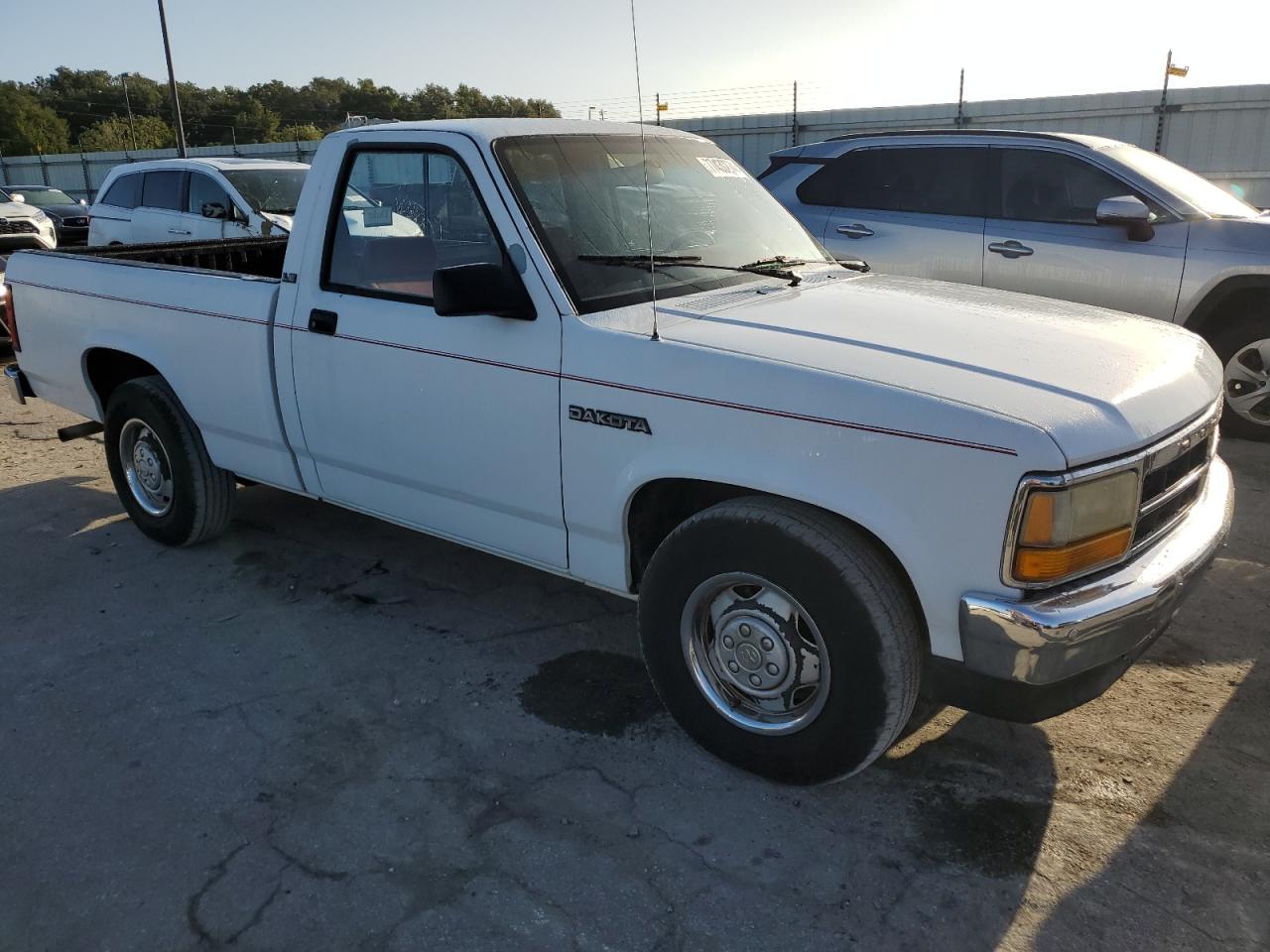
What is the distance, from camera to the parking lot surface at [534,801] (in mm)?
2467

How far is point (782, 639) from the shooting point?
280 cm

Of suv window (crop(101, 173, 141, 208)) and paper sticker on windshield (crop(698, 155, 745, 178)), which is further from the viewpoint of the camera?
suv window (crop(101, 173, 141, 208))

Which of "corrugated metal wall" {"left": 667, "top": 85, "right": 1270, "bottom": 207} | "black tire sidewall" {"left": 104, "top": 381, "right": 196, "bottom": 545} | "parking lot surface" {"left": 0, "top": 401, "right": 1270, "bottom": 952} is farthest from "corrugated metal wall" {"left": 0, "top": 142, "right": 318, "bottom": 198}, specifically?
"parking lot surface" {"left": 0, "top": 401, "right": 1270, "bottom": 952}

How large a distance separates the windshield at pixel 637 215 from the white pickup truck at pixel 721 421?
1 cm

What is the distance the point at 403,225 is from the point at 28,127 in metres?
64.4

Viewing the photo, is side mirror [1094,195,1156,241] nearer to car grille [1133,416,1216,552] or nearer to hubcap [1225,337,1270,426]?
hubcap [1225,337,1270,426]

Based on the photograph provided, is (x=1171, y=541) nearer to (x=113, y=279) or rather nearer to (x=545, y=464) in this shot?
(x=545, y=464)

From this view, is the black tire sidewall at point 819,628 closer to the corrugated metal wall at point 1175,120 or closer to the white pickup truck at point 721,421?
the white pickup truck at point 721,421

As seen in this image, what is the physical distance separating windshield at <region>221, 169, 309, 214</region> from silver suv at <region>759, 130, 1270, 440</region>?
600 centimetres

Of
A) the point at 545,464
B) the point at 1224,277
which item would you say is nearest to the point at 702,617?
the point at 545,464

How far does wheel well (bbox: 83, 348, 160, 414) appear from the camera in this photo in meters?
4.95

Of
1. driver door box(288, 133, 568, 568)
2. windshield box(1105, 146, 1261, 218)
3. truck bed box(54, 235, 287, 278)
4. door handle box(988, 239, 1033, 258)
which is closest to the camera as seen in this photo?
driver door box(288, 133, 568, 568)

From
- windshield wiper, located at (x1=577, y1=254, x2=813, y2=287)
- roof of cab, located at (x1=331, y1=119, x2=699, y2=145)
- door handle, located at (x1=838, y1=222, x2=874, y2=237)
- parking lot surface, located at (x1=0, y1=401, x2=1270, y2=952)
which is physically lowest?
parking lot surface, located at (x1=0, y1=401, x2=1270, y2=952)

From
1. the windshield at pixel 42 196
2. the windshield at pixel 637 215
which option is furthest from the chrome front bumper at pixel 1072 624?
the windshield at pixel 42 196
